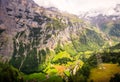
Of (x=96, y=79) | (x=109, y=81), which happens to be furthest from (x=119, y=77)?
(x=96, y=79)

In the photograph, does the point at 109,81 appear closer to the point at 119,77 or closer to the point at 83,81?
the point at 119,77

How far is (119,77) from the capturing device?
18538 cm

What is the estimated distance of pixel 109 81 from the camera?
620ft

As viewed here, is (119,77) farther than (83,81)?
No

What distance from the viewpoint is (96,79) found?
19988 centimetres

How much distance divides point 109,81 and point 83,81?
2250 centimetres

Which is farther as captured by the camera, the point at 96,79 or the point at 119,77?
the point at 96,79

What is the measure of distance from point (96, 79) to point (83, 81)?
1181 centimetres

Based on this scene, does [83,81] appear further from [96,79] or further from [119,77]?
[119,77]

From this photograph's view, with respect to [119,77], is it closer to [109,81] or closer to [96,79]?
[109,81]

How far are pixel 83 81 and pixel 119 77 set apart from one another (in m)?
31.1

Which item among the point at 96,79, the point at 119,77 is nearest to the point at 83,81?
the point at 96,79

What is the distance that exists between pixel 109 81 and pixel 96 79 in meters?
14.1
